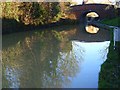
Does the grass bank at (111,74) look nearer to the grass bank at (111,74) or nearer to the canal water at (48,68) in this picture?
the grass bank at (111,74)

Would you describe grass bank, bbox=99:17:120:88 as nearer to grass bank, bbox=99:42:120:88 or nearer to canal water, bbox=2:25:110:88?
grass bank, bbox=99:42:120:88

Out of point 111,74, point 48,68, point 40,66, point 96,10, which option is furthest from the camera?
point 96,10

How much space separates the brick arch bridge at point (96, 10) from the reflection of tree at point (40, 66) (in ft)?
65.0

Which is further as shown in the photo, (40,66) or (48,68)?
(40,66)

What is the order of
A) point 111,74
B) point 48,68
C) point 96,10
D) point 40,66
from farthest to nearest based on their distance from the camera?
point 96,10, point 40,66, point 48,68, point 111,74

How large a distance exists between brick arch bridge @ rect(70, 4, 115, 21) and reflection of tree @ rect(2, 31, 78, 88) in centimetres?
1981

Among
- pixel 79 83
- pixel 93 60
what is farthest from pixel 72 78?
pixel 93 60

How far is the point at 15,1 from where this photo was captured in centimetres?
2144

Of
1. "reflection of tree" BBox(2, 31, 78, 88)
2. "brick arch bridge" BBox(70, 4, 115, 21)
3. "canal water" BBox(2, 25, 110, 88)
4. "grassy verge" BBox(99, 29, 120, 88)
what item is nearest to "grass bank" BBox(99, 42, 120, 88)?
"grassy verge" BBox(99, 29, 120, 88)

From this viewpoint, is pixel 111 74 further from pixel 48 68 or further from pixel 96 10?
pixel 96 10

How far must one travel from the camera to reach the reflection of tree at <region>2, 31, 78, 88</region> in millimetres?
8211

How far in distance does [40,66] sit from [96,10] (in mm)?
25274

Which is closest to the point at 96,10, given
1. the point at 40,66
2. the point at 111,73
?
the point at 40,66

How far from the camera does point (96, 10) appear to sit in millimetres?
34594
